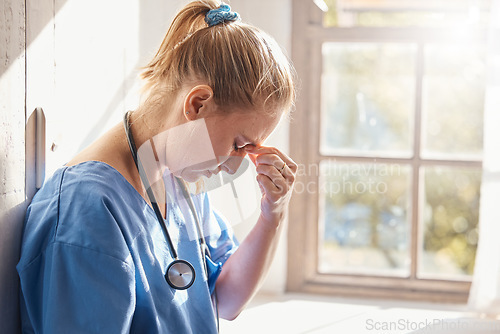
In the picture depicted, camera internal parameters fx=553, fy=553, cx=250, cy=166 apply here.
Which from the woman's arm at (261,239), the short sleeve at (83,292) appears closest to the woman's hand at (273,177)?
the woman's arm at (261,239)

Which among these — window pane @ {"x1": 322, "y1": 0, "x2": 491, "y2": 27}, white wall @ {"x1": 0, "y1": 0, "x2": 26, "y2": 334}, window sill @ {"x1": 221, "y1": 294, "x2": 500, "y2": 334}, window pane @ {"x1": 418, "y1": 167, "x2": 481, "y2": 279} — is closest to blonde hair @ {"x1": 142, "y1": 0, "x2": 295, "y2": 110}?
white wall @ {"x1": 0, "y1": 0, "x2": 26, "y2": 334}

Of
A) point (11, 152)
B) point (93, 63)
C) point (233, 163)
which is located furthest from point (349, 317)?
point (11, 152)

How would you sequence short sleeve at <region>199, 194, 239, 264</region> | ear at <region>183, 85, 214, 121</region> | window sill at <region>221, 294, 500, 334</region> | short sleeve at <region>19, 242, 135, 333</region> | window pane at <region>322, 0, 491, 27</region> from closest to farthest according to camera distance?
short sleeve at <region>19, 242, 135, 333</region>
ear at <region>183, 85, 214, 121</region>
short sleeve at <region>199, 194, 239, 264</region>
window sill at <region>221, 294, 500, 334</region>
window pane at <region>322, 0, 491, 27</region>

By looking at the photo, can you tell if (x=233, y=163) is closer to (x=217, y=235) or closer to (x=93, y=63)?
(x=217, y=235)

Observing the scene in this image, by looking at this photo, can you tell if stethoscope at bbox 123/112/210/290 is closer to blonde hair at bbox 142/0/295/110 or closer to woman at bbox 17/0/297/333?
woman at bbox 17/0/297/333

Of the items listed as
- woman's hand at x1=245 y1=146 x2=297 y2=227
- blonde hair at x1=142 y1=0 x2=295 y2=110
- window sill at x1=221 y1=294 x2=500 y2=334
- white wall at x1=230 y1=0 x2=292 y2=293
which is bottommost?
window sill at x1=221 y1=294 x2=500 y2=334

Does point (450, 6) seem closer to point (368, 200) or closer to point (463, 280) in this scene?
point (368, 200)

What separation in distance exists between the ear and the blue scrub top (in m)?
0.15

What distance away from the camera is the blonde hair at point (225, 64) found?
0.89 meters

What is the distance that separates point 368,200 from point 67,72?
1361 mm

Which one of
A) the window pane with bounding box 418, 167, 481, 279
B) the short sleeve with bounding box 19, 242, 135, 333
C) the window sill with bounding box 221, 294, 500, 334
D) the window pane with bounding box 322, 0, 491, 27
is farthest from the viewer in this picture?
the window pane with bounding box 418, 167, 481, 279

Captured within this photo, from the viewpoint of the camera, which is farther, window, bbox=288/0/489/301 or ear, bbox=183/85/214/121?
window, bbox=288/0/489/301

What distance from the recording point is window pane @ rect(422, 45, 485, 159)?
76.4 inches

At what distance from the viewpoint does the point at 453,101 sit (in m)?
1.96
